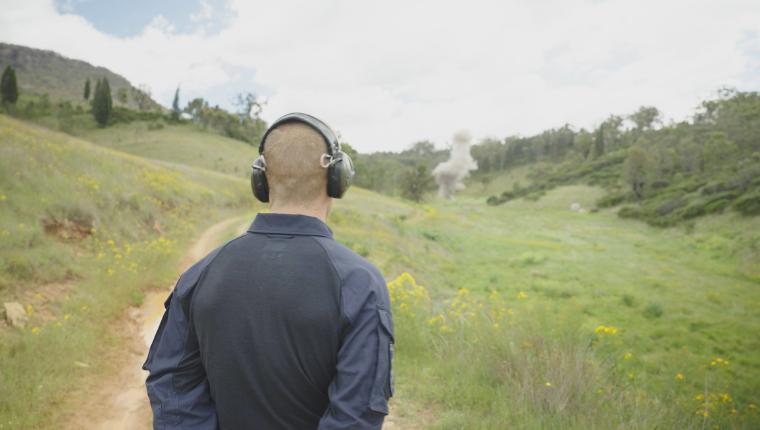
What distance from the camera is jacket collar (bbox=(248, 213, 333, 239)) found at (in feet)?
6.32

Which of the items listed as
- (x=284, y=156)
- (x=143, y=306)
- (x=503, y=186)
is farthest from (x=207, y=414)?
(x=503, y=186)

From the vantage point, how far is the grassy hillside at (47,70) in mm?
145250

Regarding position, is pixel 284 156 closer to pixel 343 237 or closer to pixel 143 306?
pixel 143 306

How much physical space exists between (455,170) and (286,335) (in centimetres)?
10915

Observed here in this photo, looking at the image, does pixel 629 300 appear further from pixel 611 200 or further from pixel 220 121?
pixel 220 121

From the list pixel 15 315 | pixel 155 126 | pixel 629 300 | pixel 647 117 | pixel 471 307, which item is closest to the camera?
Answer: pixel 15 315

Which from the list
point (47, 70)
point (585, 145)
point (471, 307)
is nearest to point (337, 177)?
point (471, 307)

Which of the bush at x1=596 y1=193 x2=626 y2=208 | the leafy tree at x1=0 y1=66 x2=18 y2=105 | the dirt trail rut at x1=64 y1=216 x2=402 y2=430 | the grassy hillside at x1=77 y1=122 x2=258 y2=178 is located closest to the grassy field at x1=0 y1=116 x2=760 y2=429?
the dirt trail rut at x1=64 y1=216 x2=402 y2=430

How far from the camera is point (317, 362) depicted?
1855mm

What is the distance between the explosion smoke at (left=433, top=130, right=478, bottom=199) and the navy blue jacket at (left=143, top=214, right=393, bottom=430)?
341 ft

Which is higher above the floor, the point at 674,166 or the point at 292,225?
the point at 674,166

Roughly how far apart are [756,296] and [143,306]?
19.4 metres

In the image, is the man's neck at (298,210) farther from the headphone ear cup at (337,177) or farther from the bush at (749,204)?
the bush at (749,204)

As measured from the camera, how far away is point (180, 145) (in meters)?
60.1
